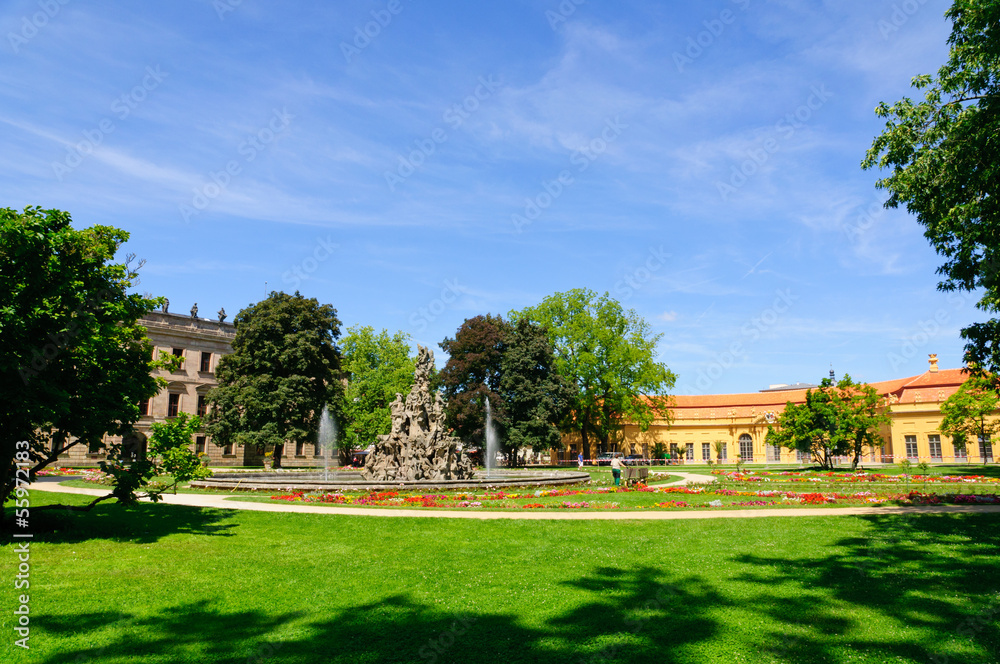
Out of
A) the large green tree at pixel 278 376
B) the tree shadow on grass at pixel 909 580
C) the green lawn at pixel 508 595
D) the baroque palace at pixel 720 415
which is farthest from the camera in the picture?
the baroque palace at pixel 720 415

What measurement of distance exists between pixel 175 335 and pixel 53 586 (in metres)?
57.5

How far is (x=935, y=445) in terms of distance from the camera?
58000 millimetres

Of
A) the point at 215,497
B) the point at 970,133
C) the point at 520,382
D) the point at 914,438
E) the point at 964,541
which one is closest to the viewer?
the point at 964,541

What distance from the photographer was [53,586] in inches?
318

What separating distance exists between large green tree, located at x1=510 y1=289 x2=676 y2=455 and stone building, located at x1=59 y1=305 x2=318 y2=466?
2703 cm

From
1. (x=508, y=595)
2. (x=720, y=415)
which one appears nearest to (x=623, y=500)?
(x=508, y=595)

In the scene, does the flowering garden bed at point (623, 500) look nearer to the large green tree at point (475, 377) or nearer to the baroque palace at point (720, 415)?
the large green tree at point (475, 377)

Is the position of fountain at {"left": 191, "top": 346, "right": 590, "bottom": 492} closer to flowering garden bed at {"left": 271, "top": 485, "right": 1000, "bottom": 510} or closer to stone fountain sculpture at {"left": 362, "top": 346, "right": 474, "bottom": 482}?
stone fountain sculpture at {"left": 362, "top": 346, "right": 474, "bottom": 482}

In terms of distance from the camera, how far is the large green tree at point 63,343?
1052 centimetres

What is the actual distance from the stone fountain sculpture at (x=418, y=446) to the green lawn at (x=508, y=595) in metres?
12.5

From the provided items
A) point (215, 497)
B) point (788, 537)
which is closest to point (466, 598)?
point (788, 537)

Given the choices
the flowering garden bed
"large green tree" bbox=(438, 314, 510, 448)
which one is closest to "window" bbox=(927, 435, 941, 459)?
"large green tree" bbox=(438, 314, 510, 448)

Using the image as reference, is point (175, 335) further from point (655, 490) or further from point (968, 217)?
point (968, 217)

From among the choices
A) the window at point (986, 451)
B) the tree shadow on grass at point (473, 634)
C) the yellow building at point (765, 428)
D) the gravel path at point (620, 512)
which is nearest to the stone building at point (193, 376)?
the yellow building at point (765, 428)
